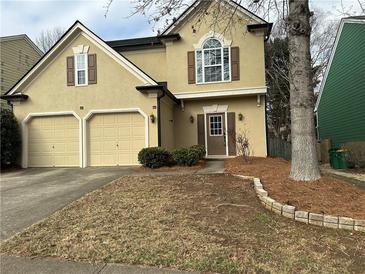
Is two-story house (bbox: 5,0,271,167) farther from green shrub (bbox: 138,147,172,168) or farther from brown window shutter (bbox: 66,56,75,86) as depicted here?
green shrub (bbox: 138,147,172,168)

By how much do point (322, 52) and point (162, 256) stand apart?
27.2m

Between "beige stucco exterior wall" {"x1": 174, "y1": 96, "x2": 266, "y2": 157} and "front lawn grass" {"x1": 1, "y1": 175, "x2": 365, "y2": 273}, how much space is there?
9200mm

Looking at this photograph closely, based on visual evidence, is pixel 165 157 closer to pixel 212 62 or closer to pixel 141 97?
pixel 141 97

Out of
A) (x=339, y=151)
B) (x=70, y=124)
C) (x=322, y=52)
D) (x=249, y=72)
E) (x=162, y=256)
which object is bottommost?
(x=162, y=256)

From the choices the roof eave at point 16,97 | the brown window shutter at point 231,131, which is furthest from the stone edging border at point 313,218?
the roof eave at point 16,97

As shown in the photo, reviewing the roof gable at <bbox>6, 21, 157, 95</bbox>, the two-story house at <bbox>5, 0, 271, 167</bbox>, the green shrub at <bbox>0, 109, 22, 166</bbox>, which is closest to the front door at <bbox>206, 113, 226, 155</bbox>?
the two-story house at <bbox>5, 0, 271, 167</bbox>

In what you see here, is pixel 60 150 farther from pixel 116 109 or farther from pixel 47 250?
pixel 47 250

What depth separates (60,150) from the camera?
50.1 feet

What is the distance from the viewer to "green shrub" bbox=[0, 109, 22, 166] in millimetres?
14477

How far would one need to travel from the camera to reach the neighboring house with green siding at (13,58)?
22.8 meters

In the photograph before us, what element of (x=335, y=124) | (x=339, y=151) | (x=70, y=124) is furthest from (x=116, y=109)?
(x=335, y=124)

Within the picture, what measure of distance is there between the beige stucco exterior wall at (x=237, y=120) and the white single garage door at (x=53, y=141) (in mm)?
4952

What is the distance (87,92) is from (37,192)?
6.75 m

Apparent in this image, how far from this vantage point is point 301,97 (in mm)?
7957
